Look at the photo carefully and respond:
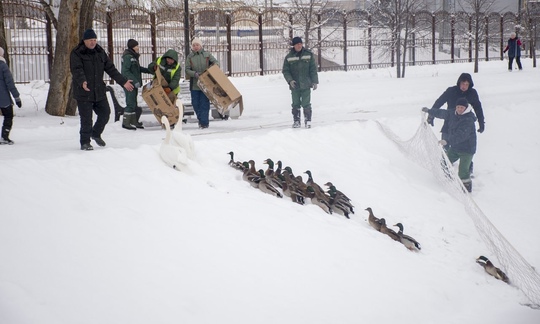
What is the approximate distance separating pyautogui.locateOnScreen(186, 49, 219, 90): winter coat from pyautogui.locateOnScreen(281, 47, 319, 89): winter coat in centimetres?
143

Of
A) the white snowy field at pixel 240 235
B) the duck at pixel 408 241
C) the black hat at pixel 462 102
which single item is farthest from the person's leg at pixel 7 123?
the black hat at pixel 462 102

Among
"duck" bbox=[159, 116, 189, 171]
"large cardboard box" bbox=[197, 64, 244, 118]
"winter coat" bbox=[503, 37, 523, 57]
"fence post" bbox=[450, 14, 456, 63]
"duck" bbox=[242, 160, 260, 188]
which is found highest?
"fence post" bbox=[450, 14, 456, 63]

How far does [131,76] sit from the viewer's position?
14.0m

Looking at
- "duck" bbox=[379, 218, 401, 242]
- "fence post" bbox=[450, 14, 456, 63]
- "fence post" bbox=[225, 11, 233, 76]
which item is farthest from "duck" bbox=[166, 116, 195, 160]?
"fence post" bbox=[450, 14, 456, 63]

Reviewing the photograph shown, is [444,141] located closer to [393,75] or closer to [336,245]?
[336,245]

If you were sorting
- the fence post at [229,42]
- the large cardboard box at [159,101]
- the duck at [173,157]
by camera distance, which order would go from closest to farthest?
the duck at [173,157]
the large cardboard box at [159,101]
the fence post at [229,42]

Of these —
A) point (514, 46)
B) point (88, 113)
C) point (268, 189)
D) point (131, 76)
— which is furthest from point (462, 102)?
point (514, 46)

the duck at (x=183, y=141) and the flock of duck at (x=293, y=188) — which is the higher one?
the duck at (x=183, y=141)

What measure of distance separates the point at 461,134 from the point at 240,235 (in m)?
6.03

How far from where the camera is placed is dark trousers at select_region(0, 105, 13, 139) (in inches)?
457

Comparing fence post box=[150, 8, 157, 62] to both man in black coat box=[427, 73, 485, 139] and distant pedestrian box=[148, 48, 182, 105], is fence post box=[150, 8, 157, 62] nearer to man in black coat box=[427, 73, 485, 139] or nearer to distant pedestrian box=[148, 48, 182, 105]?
distant pedestrian box=[148, 48, 182, 105]

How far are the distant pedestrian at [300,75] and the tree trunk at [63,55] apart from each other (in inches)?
201

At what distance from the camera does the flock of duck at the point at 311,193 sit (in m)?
9.83

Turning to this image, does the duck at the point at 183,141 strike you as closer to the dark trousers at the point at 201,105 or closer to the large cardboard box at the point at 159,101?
the large cardboard box at the point at 159,101
